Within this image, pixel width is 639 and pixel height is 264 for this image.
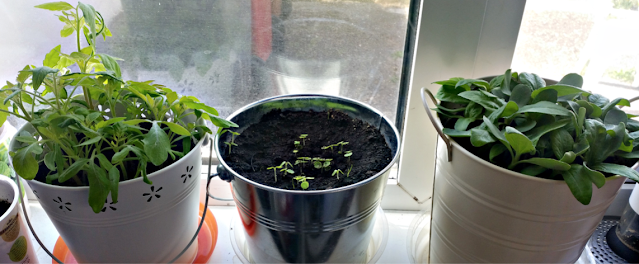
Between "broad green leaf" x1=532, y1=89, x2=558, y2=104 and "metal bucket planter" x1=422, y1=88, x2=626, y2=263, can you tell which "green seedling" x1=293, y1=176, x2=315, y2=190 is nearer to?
"metal bucket planter" x1=422, y1=88, x2=626, y2=263

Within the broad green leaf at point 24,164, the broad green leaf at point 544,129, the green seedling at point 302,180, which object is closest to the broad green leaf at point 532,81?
the broad green leaf at point 544,129

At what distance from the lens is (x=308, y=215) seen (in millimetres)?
647

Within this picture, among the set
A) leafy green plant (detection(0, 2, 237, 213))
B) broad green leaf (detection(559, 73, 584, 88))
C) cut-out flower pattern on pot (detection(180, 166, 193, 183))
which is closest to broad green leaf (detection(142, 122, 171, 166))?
leafy green plant (detection(0, 2, 237, 213))

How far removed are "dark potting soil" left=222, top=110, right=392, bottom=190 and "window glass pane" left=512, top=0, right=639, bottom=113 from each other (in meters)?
0.39

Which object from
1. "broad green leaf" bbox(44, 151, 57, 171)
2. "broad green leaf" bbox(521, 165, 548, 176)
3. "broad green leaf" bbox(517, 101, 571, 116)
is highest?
"broad green leaf" bbox(517, 101, 571, 116)

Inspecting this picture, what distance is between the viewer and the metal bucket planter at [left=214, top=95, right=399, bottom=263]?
632 mm

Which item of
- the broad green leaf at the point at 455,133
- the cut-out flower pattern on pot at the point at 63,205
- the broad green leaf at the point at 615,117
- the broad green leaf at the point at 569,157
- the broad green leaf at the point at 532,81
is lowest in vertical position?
the cut-out flower pattern on pot at the point at 63,205

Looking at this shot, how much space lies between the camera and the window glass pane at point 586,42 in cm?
83

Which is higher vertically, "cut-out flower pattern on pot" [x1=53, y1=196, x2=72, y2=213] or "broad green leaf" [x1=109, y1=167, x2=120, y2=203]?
"broad green leaf" [x1=109, y1=167, x2=120, y2=203]

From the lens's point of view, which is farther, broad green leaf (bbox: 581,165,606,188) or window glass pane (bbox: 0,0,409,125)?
window glass pane (bbox: 0,0,409,125)

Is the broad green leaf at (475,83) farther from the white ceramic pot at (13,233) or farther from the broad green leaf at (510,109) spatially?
the white ceramic pot at (13,233)

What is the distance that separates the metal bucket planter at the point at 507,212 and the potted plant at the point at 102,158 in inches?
15.1

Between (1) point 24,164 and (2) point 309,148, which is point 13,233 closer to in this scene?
(1) point 24,164

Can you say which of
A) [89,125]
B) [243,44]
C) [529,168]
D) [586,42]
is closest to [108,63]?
[89,125]
